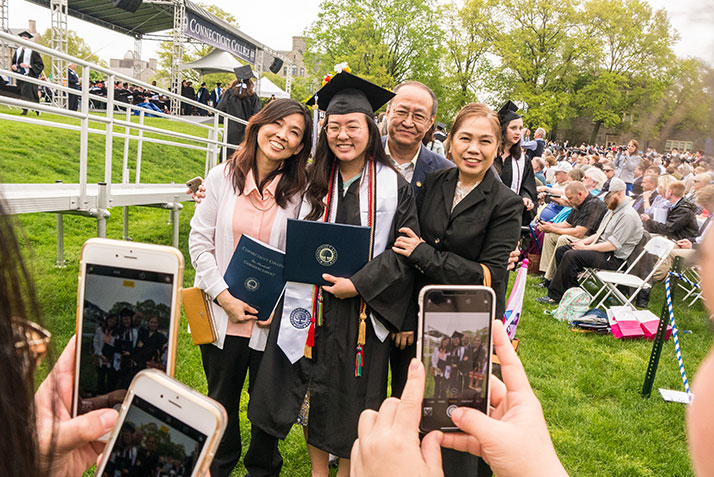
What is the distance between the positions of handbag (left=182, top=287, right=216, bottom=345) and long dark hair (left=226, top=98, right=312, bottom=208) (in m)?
0.63

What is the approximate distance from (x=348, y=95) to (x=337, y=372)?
61.9 inches

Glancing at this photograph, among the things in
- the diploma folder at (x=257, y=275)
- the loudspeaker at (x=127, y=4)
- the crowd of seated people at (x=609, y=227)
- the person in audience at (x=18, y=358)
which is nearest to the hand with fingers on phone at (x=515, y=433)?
the person in audience at (x=18, y=358)

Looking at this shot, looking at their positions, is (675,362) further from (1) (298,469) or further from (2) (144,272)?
(2) (144,272)

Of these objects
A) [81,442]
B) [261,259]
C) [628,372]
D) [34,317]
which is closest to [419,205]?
[261,259]

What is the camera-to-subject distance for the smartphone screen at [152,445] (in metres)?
1.02

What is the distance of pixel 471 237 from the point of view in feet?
8.34

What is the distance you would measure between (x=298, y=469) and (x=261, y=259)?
154cm

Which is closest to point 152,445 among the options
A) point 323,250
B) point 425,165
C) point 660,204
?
point 323,250

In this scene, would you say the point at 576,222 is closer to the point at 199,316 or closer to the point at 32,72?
the point at 199,316

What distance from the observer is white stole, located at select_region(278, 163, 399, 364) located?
8.32 feet

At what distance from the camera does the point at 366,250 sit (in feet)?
7.98

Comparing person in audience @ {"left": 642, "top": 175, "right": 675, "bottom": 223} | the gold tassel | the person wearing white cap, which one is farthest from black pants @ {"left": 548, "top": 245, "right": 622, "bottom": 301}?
the gold tassel

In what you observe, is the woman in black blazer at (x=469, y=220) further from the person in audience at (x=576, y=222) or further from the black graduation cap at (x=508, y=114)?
the person in audience at (x=576, y=222)

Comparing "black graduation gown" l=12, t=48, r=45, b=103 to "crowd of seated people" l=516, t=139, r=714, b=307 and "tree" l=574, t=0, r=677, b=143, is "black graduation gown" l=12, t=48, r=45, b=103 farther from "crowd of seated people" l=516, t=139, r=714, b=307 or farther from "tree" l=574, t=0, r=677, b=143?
"tree" l=574, t=0, r=677, b=143
